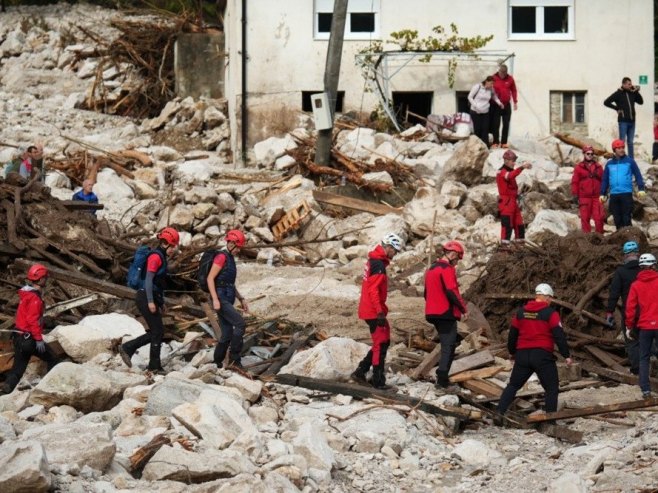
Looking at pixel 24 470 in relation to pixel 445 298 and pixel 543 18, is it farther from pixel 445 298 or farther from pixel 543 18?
pixel 543 18

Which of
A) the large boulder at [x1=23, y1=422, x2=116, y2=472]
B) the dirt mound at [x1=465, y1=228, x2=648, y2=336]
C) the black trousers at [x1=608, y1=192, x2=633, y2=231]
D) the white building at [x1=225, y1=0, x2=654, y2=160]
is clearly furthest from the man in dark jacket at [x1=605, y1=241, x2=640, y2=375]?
the white building at [x1=225, y1=0, x2=654, y2=160]

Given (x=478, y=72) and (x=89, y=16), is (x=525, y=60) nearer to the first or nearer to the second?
(x=478, y=72)

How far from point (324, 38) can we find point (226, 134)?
3.05 meters

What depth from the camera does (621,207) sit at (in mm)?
20609

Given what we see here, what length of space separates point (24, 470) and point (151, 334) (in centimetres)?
494

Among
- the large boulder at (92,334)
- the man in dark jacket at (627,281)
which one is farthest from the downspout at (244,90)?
the man in dark jacket at (627,281)

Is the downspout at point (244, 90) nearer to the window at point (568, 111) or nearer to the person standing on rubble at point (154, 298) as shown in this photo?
the window at point (568, 111)

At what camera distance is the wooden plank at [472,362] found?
1516 centimetres

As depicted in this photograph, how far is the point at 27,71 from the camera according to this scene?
3488 centimetres

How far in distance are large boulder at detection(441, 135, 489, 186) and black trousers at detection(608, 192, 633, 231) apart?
4879mm

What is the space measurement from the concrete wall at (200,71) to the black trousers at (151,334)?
721 inches

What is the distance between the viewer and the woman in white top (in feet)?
90.2

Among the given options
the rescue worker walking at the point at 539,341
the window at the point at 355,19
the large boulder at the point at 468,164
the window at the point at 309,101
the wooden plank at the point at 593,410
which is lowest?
the wooden plank at the point at 593,410

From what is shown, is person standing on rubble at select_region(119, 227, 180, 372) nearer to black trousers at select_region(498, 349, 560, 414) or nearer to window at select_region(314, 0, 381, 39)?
black trousers at select_region(498, 349, 560, 414)
